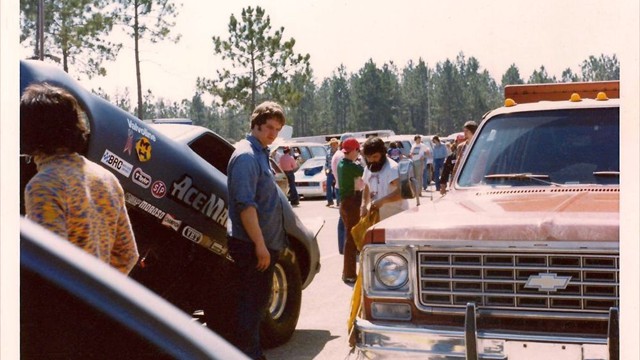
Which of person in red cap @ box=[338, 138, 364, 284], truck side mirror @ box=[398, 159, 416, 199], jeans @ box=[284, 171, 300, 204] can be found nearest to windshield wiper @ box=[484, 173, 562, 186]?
truck side mirror @ box=[398, 159, 416, 199]

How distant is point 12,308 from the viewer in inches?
59.9

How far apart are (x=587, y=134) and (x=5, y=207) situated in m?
3.71

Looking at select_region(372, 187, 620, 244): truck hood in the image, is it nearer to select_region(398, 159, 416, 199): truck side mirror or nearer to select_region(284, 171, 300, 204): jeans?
select_region(398, 159, 416, 199): truck side mirror

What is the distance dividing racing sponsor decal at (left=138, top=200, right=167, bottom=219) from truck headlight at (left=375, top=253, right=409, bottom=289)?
1651 millimetres

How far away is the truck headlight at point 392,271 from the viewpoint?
4109 mm

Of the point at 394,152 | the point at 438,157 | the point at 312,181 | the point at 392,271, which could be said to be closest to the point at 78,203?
the point at 392,271

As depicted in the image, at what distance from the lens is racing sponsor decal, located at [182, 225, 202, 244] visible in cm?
536

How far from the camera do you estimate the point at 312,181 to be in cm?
2312

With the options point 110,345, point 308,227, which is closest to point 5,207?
point 110,345

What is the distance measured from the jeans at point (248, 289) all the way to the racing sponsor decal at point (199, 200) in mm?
519

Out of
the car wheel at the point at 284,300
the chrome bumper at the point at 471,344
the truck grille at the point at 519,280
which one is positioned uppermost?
the truck grille at the point at 519,280

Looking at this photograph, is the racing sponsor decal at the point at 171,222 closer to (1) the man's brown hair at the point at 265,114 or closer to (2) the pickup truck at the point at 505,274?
(1) the man's brown hair at the point at 265,114

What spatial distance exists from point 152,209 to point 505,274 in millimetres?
2297

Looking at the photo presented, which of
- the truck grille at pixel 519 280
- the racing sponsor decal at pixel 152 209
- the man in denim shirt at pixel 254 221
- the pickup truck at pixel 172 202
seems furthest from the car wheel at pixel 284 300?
the truck grille at pixel 519 280
